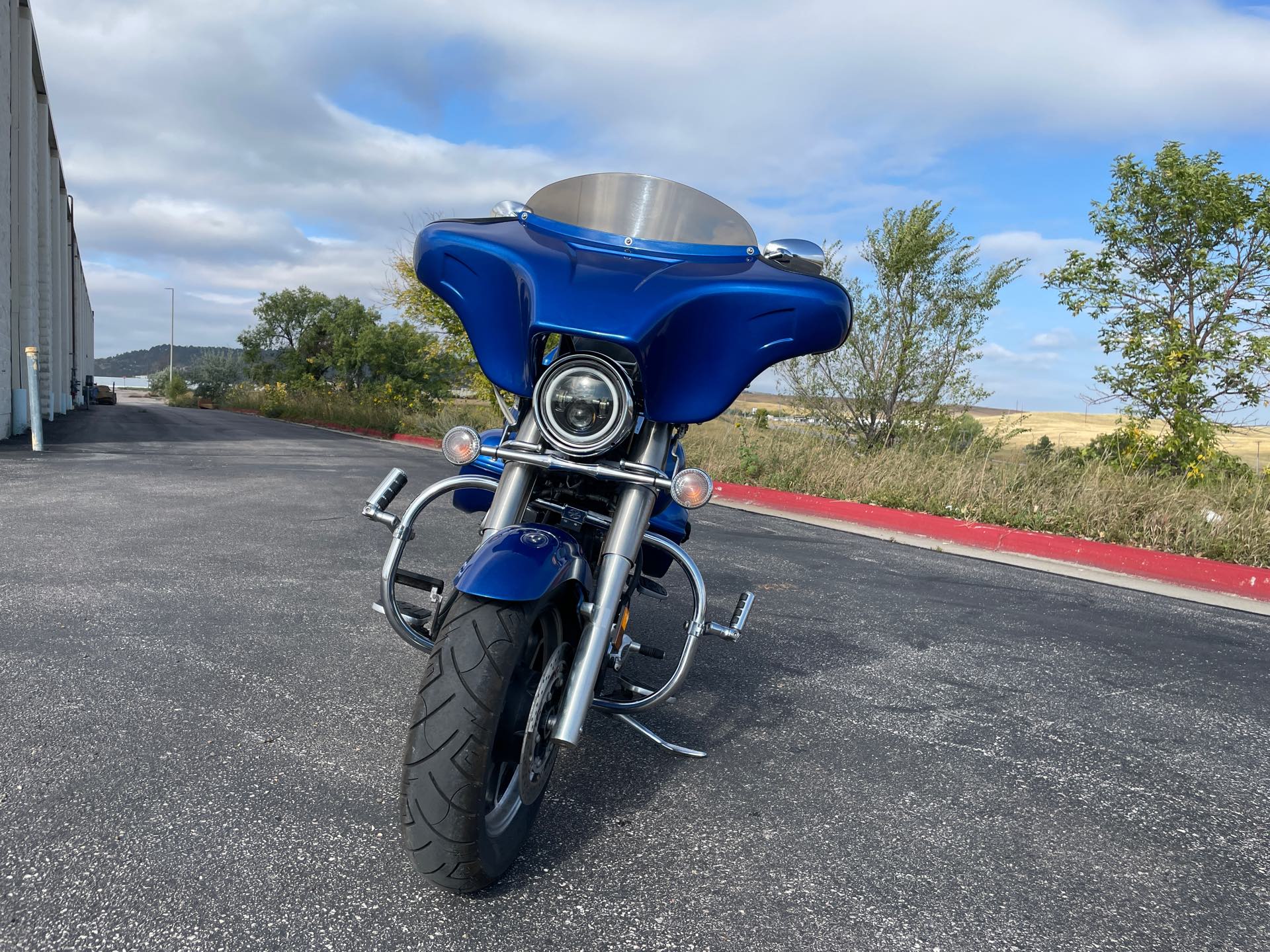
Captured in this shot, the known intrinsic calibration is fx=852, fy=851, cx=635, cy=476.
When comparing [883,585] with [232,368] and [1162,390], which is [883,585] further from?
[232,368]

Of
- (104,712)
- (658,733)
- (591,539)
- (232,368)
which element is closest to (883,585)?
(658,733)

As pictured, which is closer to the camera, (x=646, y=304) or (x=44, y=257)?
(x=646, y=304)

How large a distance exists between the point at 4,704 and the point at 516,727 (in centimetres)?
206

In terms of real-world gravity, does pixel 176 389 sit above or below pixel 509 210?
below

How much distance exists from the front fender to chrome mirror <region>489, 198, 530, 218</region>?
1066mm

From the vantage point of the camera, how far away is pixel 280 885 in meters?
2.03

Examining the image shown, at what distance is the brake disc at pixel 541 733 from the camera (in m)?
2.07

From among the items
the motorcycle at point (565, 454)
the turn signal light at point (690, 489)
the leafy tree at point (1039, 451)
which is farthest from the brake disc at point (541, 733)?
the leafy tree at point (1039, 451)

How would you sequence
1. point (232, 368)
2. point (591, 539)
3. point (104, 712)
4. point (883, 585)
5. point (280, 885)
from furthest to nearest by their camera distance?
point (232, 368) < point (883, 585) < point (104, 712) < point (591, 539) < point (280, 885)

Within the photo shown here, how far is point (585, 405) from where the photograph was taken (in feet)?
7.73

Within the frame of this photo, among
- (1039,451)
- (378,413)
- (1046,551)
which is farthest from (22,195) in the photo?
(1046,551)

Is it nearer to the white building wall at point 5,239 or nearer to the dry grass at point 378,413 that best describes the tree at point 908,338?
the dry grass at point 378,413

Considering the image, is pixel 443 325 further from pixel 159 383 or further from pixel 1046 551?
pixel 159 383

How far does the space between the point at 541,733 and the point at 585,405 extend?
0.88 metres
